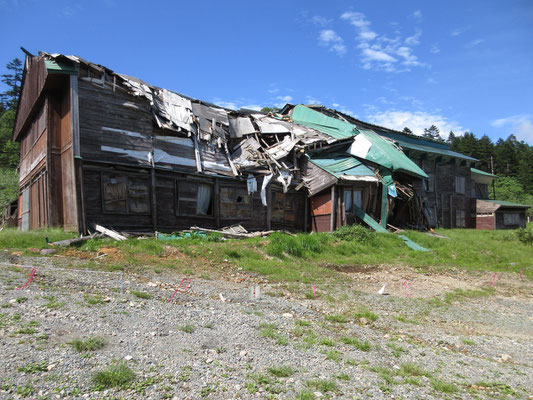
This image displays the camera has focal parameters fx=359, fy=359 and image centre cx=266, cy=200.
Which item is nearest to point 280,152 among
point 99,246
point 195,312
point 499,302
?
point 99,246

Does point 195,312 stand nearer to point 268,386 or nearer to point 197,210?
point 268,386

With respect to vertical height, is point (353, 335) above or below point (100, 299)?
below

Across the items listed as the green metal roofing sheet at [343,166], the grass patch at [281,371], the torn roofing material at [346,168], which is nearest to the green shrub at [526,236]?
the torn roofing material at [346,168]

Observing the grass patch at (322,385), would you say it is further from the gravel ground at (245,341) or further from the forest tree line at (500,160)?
the forest tree line at (500,160)

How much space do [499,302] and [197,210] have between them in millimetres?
12134

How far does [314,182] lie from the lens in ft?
65.6

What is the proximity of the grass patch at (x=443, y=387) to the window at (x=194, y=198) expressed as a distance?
1320 centimetres

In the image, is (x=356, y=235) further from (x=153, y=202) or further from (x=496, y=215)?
(x=496, y=215)

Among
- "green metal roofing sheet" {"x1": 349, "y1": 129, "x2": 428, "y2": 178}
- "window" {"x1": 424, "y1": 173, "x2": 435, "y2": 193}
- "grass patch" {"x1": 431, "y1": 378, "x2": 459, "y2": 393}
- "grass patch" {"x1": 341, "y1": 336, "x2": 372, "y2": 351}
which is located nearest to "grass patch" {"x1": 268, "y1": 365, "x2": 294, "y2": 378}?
"grass patch" {"x1": 341, "y1": 336, "x2": 372, "y2": 351}

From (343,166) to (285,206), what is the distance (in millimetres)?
4042

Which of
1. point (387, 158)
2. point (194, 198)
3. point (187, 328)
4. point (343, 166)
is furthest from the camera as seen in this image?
point (387, 158)

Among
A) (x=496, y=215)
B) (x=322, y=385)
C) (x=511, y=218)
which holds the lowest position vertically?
(x=511, y=218)

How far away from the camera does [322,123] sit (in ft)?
85.5

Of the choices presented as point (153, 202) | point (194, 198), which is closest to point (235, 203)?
point (194, 198)
